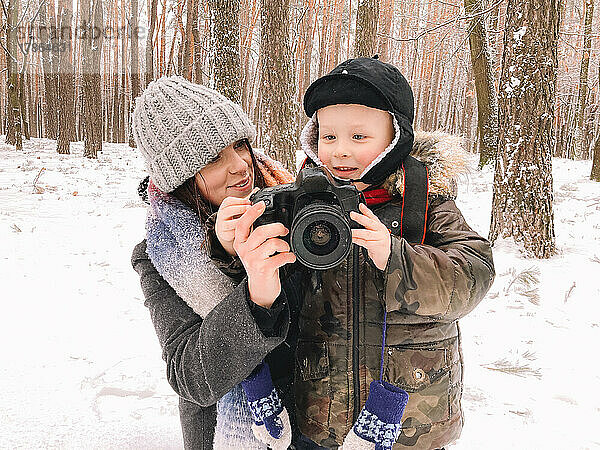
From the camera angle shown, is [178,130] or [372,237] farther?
[178,130]

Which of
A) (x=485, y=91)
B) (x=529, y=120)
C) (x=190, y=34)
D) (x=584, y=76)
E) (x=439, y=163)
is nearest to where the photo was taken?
(x=439, y=163)

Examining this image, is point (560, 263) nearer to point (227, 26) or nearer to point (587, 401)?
point (587, 401)

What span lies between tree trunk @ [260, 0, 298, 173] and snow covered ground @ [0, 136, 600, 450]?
2202 millimetres

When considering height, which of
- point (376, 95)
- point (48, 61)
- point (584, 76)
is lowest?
point (376, 95)

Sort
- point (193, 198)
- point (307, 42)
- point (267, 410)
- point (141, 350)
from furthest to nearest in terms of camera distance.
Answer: point (307, 42), point (141, 350), point (193, 198), point (267, 410)

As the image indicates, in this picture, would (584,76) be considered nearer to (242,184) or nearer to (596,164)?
(596,164)

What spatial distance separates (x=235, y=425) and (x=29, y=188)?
8.16 m

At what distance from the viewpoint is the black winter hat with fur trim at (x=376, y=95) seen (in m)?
1.24

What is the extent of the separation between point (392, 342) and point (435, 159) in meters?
0.53

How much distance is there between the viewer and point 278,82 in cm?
605

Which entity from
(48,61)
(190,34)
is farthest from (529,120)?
(48,61)

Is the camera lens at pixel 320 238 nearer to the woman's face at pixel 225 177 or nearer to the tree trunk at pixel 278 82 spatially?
the woman's face at pixel 225 177

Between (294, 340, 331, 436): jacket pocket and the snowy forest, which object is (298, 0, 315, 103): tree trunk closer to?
the snowy forest

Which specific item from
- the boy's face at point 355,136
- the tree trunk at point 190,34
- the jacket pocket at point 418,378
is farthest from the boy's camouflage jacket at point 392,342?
the tree trunk at point 190,34
